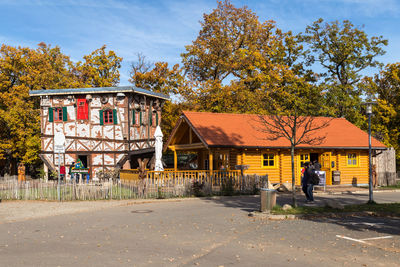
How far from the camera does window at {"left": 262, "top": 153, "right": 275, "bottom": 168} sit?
26819 millimetres

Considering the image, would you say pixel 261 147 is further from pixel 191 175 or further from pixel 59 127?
pixel 59 127

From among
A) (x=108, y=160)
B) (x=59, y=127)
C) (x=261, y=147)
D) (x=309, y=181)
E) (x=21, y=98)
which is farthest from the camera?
(x=21, y=98)

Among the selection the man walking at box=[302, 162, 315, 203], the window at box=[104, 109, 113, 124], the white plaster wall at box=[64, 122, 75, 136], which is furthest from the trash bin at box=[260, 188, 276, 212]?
the white plaster wall at box=[64, 122, 75, 136]

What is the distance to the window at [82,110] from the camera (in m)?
33.8

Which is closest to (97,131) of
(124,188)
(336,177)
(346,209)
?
(124,188)

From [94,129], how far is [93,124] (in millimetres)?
424

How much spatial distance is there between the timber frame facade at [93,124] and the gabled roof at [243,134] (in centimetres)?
862

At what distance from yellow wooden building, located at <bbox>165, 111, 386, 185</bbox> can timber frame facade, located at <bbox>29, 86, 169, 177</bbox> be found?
614 cm

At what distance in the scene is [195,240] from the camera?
989 centimetres

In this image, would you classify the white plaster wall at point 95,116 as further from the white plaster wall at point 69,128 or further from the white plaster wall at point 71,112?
the white plaster wall at point 69,128

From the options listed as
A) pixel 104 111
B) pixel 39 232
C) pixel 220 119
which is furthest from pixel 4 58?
pixel 39 232

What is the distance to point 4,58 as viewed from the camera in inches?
1598

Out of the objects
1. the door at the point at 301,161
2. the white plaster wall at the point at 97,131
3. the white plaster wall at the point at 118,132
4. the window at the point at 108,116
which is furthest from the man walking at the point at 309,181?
the white plaster wall at the point at 97,131

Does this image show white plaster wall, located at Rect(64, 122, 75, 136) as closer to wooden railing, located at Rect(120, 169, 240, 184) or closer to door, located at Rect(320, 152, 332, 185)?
wooden railing, located at Rect(120, 169, 240, 184)
